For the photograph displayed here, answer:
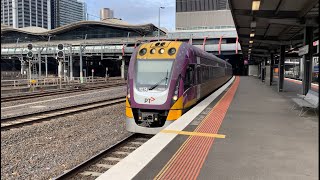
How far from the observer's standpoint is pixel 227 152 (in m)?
6.27

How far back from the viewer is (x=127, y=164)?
218 inches

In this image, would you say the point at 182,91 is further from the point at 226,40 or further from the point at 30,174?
the point at 226,40

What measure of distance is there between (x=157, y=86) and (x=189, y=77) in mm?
1557

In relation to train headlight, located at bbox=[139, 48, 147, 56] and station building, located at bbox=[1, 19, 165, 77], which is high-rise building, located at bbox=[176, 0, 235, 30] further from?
train headlight, located at bbox=[139, 48, 147, 56]

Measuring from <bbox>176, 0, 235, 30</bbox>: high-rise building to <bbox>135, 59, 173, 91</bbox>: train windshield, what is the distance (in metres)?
106

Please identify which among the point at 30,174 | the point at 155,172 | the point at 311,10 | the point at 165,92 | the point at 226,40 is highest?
the point at 226,40

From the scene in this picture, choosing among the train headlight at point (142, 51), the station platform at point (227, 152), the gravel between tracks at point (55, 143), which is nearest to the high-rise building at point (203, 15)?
the gravel between tracks at point (55, 143)

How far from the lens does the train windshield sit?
10438mm

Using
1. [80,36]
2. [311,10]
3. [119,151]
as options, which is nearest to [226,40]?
[80,36]

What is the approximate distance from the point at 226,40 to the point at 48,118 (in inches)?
2878

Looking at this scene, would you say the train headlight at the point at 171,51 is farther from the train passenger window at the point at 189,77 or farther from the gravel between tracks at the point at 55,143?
the gravel between tracks at the point at 55,143

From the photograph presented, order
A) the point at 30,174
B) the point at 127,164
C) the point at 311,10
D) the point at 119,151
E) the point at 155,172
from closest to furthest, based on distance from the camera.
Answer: the point at 155,172, the point at 127,164, the point at 30,174, the point at 119,151, the point at 311,10

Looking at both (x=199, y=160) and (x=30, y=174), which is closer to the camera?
(x=199, y=160)

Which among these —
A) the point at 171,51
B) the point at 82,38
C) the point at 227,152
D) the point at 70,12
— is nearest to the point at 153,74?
the point at 171,51
